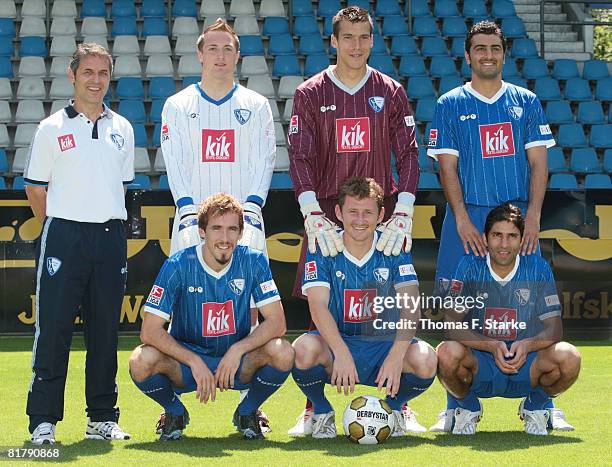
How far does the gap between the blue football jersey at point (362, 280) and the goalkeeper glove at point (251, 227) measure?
0.93ft

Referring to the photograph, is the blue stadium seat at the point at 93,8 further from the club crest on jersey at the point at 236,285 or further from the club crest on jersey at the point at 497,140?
the club crest on jersey at the point at 236,285

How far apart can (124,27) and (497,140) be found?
901cm

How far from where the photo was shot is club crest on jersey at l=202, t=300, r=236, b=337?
524 cm

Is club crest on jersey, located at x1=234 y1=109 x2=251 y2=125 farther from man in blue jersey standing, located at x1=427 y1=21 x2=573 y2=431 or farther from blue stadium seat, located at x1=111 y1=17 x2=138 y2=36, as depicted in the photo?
blue stadium seat, located at x1=111 y1=17 x2=138 y2=36

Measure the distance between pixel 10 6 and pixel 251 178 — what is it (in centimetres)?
968

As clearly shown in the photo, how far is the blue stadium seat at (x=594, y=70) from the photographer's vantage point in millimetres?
14102

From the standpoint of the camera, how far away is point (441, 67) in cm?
1363

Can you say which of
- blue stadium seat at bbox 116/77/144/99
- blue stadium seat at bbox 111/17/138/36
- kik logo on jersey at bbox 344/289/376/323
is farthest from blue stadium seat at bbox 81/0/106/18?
kik logo on jersey at bbox 344/289/376/323

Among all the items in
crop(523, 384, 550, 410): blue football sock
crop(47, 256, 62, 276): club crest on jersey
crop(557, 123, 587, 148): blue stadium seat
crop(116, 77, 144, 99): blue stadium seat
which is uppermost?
crop(116, 77, 144, 99): blue stadium seat

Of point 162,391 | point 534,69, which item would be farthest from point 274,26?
point 162,391

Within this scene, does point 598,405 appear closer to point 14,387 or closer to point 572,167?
point 14,387

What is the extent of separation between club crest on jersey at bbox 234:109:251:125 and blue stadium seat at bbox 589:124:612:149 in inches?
331

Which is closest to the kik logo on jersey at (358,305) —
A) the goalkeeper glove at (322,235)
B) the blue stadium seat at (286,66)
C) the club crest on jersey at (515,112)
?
the goalkeeper glove at (322,235)

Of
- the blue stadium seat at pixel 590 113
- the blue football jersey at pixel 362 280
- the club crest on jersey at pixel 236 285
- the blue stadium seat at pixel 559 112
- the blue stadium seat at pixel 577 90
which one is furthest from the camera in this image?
the blue stadium seat at pixel 577 90
